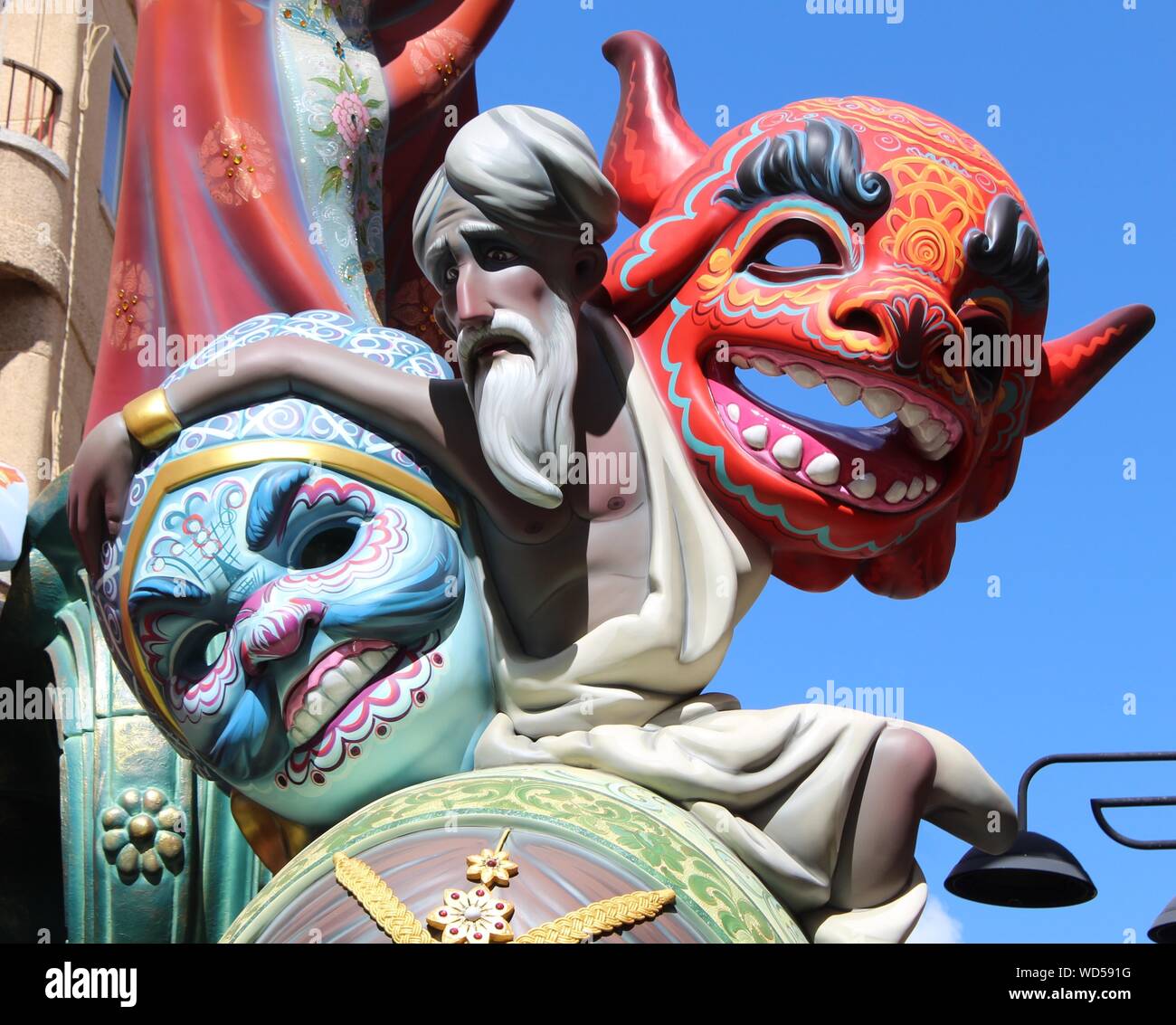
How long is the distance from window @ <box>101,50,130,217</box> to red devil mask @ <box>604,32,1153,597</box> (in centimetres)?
658

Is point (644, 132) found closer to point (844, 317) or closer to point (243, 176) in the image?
point (844, 317)

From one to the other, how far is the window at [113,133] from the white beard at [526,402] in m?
6.67

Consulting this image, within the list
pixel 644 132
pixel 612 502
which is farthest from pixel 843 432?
pixel 644 132

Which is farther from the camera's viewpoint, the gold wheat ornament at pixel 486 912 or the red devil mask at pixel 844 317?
the red devil mask at pixel 844 317

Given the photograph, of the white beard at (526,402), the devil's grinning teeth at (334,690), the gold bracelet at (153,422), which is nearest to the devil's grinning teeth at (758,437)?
the white beard at (526,402)

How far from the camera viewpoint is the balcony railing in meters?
8.45

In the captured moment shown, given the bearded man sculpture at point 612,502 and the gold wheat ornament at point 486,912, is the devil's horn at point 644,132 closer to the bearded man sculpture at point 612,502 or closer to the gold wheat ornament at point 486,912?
the bearded man sculpture at point 612,502

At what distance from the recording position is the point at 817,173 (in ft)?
9.09

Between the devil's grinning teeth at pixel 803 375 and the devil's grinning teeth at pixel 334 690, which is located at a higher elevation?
the devil's grinning teeth at pixel 803 375

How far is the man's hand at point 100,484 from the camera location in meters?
2.80

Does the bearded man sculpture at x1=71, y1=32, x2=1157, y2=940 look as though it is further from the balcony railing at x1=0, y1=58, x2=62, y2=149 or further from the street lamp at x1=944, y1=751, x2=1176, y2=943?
the balcony railing at x1=0, y1=58, x2=62, y2=149

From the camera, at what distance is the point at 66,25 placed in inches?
341

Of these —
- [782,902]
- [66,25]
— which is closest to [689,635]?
[782,902]
